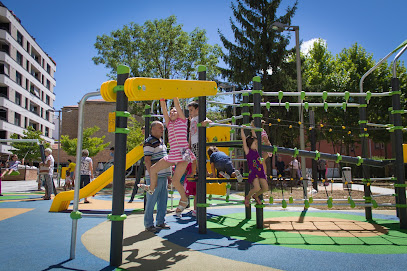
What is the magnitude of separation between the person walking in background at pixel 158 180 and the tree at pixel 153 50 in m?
16.9

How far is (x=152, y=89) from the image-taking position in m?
4.01

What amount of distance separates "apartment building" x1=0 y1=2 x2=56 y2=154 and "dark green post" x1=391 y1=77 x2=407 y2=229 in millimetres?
43749

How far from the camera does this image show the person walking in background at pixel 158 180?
18.0 feet

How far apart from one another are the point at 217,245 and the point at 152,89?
248 cm

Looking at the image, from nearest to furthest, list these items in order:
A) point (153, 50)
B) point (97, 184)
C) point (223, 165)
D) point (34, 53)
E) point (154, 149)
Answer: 1. point (154, 149)
2. point (97, 184)
3. point (223, 165)
4. point (153, 50)
5. point (34, 53)

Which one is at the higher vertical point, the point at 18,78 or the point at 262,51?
the point at 18,78

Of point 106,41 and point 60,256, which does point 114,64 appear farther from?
point 60,256

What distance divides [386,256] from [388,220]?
3399 mm

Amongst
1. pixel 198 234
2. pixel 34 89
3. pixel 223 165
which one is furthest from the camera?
pixel 34 89

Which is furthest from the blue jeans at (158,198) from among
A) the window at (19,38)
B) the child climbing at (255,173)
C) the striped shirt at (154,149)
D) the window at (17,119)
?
the window at (19,38)

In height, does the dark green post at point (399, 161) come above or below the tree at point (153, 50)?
below

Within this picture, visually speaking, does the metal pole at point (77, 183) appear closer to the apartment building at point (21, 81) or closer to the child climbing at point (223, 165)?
the child climbing at point (223, 165)

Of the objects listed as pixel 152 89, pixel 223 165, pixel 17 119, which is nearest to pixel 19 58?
pixel 17 119

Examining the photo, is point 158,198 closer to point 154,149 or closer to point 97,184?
point 154,149
